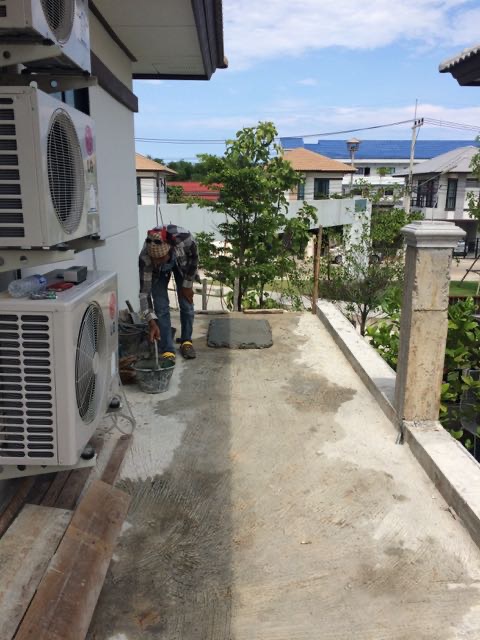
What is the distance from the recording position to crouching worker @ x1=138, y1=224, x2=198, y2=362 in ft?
15.4

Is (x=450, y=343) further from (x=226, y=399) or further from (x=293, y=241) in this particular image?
(x=293, y=241)

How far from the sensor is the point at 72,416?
219cm

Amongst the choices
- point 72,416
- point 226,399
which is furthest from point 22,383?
point 226,399

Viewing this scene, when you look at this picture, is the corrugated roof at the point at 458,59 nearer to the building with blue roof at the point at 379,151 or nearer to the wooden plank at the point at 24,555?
the wooden plank at the point at 24,555

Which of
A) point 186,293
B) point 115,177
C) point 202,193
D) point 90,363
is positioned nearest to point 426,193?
point 202,193

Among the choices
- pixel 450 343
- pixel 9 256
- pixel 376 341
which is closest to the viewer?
pixel 9 256

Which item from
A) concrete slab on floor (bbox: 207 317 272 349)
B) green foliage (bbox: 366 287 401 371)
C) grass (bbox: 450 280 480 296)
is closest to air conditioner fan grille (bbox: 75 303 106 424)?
concrete slab on floor (bbox: 207 317 272 349)

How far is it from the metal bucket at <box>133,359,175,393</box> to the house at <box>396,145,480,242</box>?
104 ft

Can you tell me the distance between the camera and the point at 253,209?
364 inches

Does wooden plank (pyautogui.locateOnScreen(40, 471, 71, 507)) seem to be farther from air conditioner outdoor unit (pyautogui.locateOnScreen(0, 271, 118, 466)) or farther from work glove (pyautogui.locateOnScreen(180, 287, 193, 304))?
work glove (pyautogui.locateOnScreen(180, 287, 193, 304))

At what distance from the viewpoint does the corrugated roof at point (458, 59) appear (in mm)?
4096

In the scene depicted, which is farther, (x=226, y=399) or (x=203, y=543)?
(x=226, y=399)

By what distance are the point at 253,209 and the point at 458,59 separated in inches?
203

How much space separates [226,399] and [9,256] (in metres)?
2.66
